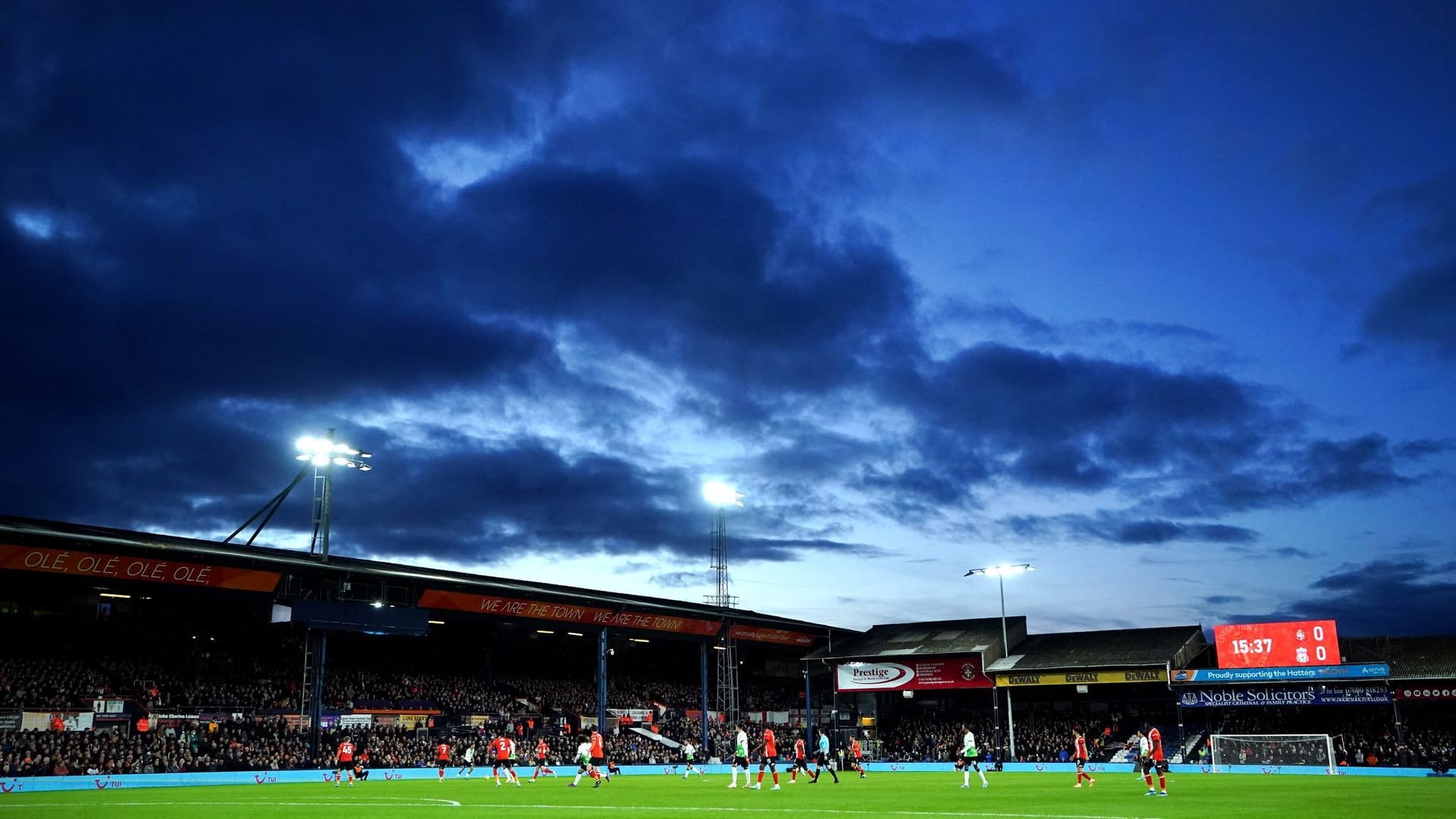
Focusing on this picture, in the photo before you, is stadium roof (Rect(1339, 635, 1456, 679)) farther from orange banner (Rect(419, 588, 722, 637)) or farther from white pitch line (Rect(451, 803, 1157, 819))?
white pitch line (Rect(451, 803, 1157, 819))

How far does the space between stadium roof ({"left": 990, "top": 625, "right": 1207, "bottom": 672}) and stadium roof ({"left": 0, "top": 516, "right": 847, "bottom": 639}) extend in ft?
60.4

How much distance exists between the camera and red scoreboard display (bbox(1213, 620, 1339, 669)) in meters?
54.7

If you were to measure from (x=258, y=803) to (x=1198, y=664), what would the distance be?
52.1 meters

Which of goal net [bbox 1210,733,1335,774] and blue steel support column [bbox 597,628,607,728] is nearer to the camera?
goal net [bbox 1210,733,1335,774]

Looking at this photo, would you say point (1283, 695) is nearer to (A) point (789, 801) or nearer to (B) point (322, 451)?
(A) point (789, 801)

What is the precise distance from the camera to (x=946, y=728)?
66750mm

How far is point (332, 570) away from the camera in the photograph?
4844 cm

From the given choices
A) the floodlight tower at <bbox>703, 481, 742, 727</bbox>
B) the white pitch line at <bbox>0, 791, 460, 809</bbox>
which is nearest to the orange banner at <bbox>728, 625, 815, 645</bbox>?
the floodlight tower at <bbox>703, 481, 742, 727</bbox>

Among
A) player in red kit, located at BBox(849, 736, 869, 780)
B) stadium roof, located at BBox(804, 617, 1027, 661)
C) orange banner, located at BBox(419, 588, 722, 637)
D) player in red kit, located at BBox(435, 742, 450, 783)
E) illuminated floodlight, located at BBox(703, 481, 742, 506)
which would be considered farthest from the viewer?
stadium roof, located at BBox(804, 617, 1027, 661)

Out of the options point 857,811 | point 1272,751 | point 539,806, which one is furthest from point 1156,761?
point 1272,751

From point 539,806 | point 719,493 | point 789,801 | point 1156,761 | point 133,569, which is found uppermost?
point 719,493

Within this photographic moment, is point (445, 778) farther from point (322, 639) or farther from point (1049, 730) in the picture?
point (1049, 730)

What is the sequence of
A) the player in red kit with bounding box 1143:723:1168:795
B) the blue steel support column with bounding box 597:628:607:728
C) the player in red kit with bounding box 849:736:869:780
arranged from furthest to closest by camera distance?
the blue steel support column with bounding box 597:628:607:728 → the player in red kit with bounding box 849:736:869:780 → the player in red kit with bounding box 1143:723:1168:795

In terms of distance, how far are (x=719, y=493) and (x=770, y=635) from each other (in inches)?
578
